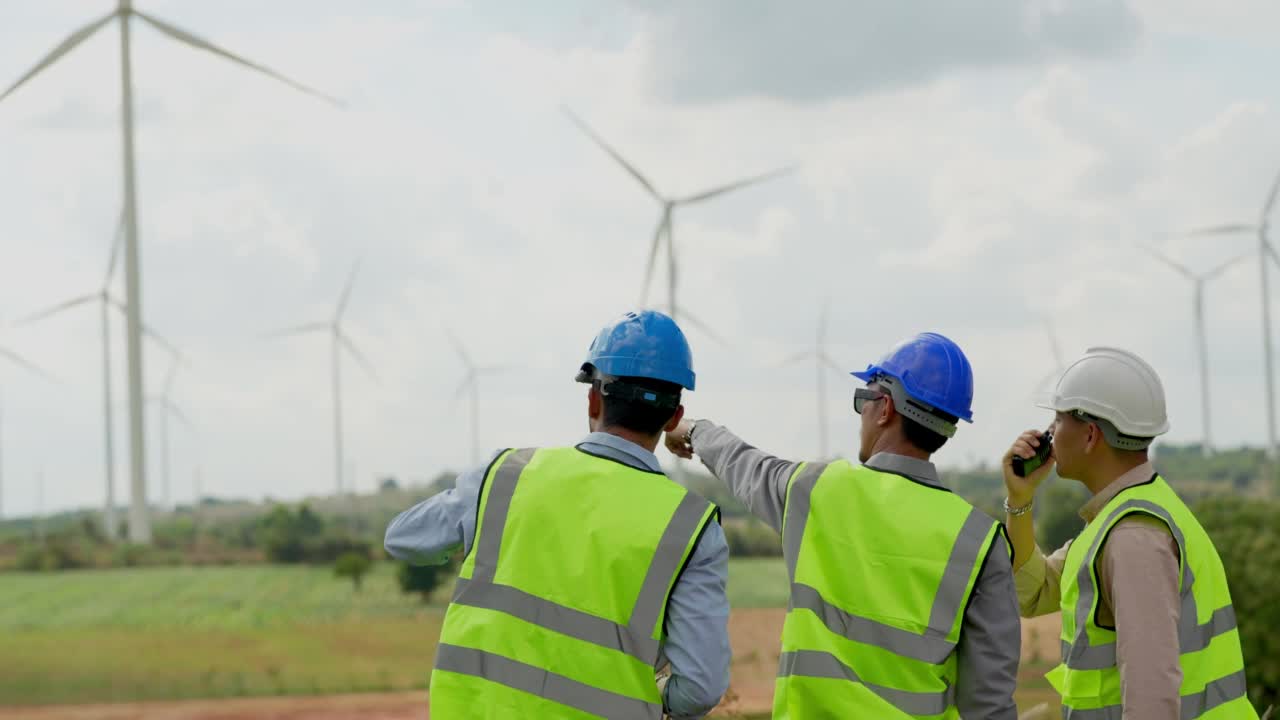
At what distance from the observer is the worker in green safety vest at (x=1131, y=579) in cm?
482

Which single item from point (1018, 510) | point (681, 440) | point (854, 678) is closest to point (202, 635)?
point (681, 440)

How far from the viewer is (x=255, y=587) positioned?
40.1 metres

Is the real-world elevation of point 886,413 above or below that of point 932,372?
below

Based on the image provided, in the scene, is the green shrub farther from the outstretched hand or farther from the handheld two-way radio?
the handheld two-way radio

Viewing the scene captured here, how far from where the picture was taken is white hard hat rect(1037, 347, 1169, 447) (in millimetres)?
5500

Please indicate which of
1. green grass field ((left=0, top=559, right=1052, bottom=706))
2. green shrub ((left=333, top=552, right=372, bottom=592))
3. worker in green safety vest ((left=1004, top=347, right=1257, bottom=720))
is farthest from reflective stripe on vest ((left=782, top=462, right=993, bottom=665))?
green shrub ((left=333, top=552, right=372, bottom=592))

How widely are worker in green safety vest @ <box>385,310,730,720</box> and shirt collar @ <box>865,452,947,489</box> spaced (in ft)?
3.11

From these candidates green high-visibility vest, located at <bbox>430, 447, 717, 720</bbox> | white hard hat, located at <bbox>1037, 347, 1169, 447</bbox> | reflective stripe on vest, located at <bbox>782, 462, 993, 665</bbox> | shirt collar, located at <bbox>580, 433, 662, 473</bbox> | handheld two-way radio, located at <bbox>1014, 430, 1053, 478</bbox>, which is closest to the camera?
green high-visibility vest, located at <bbox>430, 447, 717, 720</bbox>

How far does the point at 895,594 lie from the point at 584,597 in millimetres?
1231

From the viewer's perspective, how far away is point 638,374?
15.7ft

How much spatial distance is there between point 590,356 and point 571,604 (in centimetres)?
91

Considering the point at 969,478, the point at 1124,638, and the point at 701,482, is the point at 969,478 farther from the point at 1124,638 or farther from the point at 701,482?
the point at 1124,638

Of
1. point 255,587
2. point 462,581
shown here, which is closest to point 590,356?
point 462,581

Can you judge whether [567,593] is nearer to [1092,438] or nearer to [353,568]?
[1092,438]
